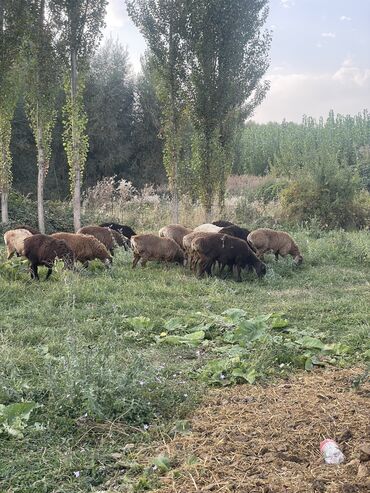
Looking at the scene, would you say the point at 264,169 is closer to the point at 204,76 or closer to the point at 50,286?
the point at 204,76

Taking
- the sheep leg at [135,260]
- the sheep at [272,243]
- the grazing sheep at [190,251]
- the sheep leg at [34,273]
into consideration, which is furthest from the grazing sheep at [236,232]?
the sheep leg at [34,273]

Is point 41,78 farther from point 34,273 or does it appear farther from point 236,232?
point 34,273

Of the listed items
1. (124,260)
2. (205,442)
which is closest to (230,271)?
(124,260)

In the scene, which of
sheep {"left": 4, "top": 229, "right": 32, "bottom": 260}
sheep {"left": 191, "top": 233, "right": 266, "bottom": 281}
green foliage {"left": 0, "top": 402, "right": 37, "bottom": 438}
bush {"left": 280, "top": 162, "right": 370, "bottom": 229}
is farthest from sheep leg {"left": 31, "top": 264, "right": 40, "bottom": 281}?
bush {"left": 280, "top": 162, "right": 370, "bottom": 229}

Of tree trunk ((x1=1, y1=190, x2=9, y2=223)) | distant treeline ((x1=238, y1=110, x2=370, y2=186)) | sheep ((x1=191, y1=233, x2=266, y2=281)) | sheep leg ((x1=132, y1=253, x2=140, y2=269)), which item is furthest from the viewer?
distant treeline ((x1=238, y1=110, x2=370, y2=186))

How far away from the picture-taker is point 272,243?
519 inches

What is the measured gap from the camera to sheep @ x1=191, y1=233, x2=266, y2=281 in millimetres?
11242

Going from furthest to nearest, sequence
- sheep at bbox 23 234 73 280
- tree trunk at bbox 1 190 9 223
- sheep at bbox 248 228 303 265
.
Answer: tree trunk at bbox 1 190 9 223 < sheep at bbox 248 228 303 265 < sheep at bbox 23 234 73 280

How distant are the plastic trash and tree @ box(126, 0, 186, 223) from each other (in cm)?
1561

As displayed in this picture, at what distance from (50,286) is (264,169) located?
84.3ft

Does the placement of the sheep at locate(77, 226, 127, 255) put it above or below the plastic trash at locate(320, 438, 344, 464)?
above

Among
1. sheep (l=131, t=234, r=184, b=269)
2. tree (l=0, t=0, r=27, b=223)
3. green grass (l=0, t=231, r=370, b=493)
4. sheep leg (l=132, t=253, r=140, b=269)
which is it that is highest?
tree (l=0, t=0, r=27, b=223)

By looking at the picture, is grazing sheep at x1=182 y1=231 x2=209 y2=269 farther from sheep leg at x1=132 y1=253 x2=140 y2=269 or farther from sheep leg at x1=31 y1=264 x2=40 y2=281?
sheep leg at x1=31 y1=264 x2=40 y2=281

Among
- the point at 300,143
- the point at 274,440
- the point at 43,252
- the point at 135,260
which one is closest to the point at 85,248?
the point at 135,260
